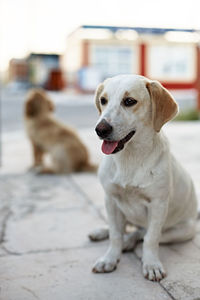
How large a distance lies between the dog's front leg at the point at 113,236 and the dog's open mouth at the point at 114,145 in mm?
384

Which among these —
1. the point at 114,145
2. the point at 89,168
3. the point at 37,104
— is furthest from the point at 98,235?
the point at 37,104

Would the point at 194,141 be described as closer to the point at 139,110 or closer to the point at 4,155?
the point at 4,155

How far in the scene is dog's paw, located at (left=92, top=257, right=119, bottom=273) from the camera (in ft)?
7.08

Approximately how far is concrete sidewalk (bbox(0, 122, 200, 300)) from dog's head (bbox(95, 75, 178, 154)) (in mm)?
689

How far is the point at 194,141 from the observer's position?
249 inches

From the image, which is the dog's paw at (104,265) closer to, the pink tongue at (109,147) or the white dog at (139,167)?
the white dog at (139,167)

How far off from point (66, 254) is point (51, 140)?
2.25 metres

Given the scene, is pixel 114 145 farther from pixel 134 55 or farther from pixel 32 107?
pixel 134 55

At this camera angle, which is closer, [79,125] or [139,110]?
[139,110]

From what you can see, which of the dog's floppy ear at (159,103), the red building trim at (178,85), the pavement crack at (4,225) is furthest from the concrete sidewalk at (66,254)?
the red building trim at (178,85)

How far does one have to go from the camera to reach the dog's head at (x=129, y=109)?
1.94m

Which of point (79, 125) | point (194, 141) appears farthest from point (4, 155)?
point (79, 125)

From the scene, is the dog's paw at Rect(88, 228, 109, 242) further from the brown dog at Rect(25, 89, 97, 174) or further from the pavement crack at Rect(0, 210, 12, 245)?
the brown dog at Rect(25, 89, 97, 174)

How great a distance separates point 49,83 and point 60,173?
85.2 feet
